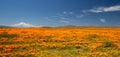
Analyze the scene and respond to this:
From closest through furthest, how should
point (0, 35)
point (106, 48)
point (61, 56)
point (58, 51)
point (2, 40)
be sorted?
point (61, 56)
point (58, 51)
point (106, 48)
point (2, 40)
point (0, 35)

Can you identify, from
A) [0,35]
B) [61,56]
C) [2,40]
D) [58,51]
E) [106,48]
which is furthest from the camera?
[0,35]

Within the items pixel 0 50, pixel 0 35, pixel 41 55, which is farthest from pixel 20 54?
pixel 0 35

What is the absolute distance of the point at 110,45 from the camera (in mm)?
31219

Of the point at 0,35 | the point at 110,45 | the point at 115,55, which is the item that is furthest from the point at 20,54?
the point at 0,35

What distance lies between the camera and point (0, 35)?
129ft

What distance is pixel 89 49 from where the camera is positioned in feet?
95.6

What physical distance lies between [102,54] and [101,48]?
13.9 ft

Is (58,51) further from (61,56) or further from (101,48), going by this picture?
(101,48)

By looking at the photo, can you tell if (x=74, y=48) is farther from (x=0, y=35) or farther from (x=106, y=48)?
(x=0, y=35)

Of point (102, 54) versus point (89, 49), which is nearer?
point (102, 54)

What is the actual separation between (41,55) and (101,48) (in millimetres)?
8295

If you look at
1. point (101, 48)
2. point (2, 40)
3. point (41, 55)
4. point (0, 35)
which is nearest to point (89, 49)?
point (101, 48)

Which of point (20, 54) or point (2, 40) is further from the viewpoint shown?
point (2, 40)

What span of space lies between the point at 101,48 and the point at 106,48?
1.94ft
